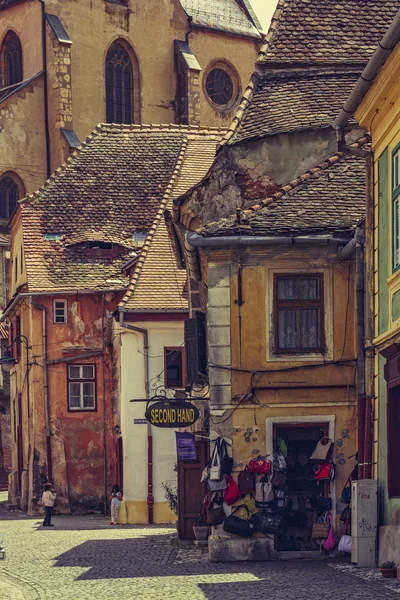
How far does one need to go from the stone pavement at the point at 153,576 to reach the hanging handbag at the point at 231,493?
1.00m

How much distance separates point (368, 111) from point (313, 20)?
9.52 metres

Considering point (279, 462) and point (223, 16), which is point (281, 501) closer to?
point (279, 462)

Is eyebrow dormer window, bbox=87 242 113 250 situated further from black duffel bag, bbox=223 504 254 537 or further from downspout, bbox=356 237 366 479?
downspout, bbox=356 237 366 479

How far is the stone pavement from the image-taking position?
57.9 feet

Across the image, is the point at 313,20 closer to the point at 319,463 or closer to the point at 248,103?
the point at 248,103

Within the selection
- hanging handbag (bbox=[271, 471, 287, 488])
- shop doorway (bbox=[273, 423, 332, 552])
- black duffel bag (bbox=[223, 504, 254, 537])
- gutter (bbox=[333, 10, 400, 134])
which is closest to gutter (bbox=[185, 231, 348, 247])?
gutter (bbox=[333, 10, 400, 134])

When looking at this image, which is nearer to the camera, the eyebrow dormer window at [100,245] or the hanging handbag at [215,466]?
the hanging handbag at [215,466]

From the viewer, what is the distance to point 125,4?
66125 mm

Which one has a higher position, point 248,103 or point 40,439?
point 248,103

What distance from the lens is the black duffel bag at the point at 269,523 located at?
78.2 feet

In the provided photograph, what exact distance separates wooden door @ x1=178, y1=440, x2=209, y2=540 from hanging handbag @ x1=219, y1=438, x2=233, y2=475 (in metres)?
4.57

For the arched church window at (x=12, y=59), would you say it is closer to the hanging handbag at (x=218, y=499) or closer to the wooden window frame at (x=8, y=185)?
the wooden window frame at (x=8, y=185)

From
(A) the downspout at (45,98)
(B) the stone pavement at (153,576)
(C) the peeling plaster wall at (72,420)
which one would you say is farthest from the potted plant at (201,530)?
(A) the downspout at (45,98)

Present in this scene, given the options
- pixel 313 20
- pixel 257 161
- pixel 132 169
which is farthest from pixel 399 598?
pixel 132 169
